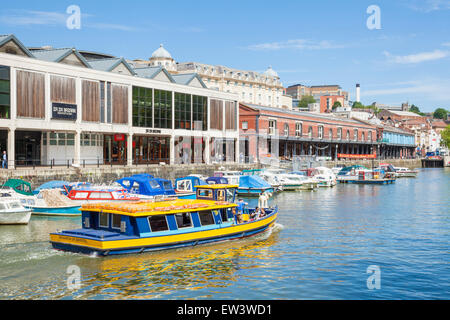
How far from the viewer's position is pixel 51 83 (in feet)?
173

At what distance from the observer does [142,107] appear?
213 feet

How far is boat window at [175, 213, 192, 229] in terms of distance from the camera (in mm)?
25828

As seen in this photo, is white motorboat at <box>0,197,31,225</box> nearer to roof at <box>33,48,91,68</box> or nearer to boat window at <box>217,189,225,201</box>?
boat window at <box>217,189,225,201</box>

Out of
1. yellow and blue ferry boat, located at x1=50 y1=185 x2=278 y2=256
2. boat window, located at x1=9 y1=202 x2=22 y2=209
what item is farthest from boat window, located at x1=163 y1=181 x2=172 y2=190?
yellow and blue ferry boat, located at x1=50 y1=185 x2=278 y2=256

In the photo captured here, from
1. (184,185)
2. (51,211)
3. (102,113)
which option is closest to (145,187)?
(184,185)

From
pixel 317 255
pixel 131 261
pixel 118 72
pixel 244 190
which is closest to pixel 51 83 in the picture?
pixel 118 72

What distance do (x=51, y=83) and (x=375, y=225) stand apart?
3745 cm

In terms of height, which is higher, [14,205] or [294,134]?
[294,134]

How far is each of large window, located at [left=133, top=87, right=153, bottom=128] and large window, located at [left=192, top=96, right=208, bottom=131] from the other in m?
9.38

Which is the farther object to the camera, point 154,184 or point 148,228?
point 154,184

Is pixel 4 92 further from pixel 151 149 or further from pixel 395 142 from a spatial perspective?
pixel 395 142

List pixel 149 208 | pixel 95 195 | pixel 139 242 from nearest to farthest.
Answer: pixel 139 242, pixel 149 208, pixel 95 195

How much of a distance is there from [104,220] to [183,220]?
416 cm

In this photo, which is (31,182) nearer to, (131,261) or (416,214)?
(131,261)
